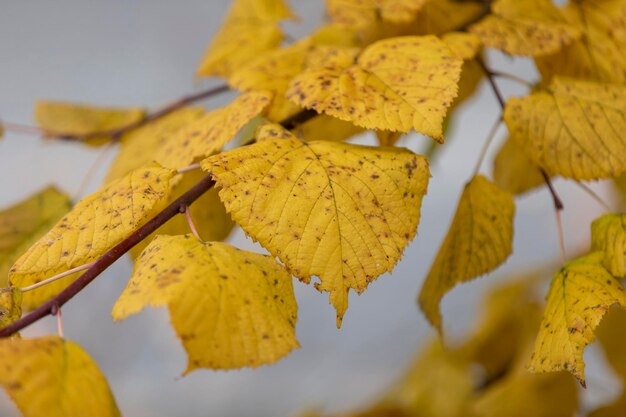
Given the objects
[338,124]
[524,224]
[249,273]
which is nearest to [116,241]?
[249,273]

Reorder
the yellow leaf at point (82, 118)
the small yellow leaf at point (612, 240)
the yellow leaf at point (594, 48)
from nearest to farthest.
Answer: the small yellow leaf at point (612, 240)
the yellow leaf at point (594, 48)
the yellow leaf at point (82, 118)

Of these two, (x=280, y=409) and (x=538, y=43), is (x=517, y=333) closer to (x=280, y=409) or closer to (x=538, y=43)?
(x=538, y=43)

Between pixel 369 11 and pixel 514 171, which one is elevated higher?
pixel 369 11

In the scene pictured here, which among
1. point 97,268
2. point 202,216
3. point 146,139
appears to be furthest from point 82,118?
point 97,268

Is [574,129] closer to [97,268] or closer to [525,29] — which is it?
[525,29]

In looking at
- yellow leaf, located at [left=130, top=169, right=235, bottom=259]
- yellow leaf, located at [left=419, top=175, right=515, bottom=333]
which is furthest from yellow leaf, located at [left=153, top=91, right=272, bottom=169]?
yellow leaf, located at [left=419, top=175, right=515, bottom=333]

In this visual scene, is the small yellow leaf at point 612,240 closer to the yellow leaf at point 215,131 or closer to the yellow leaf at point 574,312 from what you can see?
the yellow leaf at point 574,312

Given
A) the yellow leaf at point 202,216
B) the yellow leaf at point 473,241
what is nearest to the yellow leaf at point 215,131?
the yellow leaf at point 202,216
